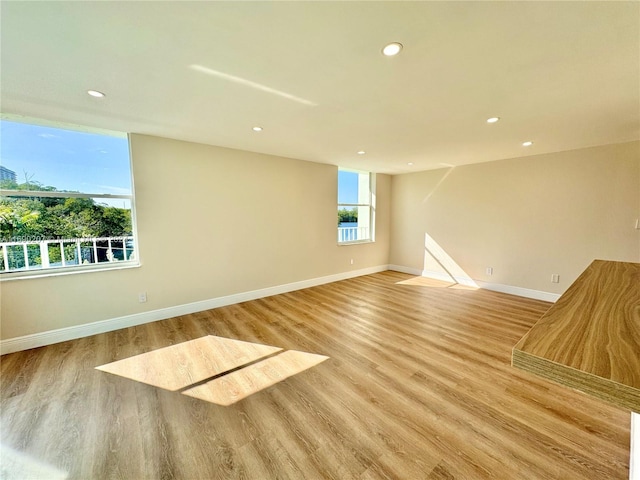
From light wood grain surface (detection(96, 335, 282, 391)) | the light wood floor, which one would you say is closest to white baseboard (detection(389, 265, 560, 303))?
the light wood floor

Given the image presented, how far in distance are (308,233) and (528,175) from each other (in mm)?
3730

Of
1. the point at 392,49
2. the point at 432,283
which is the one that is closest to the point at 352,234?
the point at 432,283

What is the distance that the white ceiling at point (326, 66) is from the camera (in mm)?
1244

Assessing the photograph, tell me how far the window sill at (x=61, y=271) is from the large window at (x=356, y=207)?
360cm

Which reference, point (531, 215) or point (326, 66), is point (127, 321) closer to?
point (326, 66)

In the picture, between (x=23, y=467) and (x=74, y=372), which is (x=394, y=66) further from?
(x=74, y=372)

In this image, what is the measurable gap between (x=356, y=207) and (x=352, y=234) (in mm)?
614

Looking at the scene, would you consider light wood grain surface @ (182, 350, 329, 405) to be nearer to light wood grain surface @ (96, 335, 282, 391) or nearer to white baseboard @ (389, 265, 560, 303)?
light wood grain surface @ (96, 335, 282, 391)

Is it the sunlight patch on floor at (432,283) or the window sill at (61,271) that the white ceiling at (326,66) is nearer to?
the window sill at (61,271)

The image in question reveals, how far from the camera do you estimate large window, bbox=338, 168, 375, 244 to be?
211 inches

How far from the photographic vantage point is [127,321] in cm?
305

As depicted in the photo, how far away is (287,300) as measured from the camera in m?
4.03

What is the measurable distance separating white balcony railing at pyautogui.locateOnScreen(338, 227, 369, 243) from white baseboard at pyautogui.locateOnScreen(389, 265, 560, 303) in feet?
3.78

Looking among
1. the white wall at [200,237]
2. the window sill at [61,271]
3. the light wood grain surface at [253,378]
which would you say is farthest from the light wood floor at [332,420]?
the window sill at [61,271]
